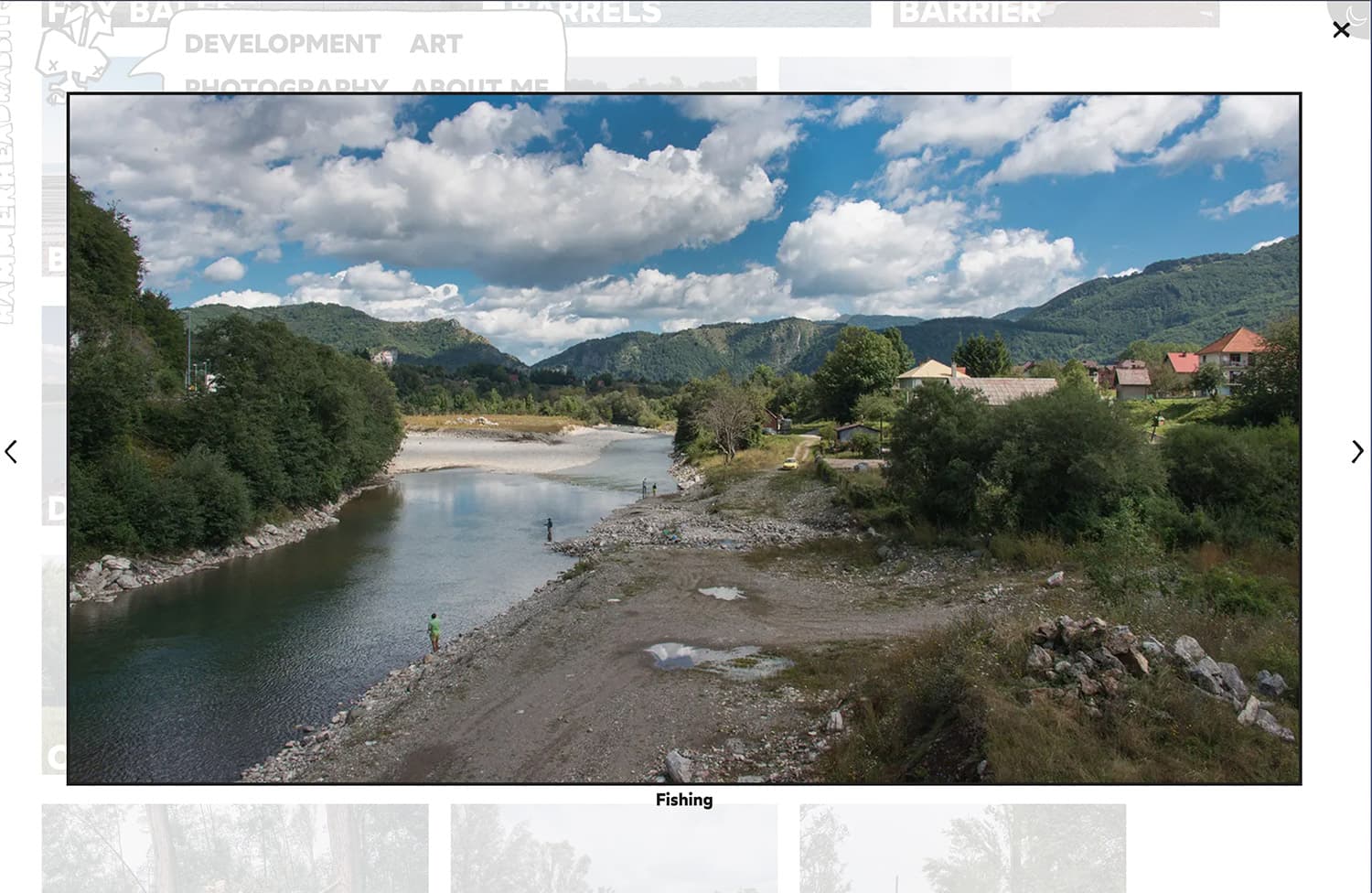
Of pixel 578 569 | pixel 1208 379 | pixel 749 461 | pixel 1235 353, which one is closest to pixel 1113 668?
pixel 578 569

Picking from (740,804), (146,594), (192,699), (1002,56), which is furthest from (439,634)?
(1002,56)

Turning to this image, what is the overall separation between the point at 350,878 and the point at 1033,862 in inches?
121

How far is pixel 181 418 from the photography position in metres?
17.2

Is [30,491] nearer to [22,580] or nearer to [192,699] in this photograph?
[22,580]

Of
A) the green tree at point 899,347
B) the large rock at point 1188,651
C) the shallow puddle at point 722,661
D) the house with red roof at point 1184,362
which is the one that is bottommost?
the shallow puddle at point 722,661

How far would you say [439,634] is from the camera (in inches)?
410

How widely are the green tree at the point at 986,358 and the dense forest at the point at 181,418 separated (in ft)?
91.6

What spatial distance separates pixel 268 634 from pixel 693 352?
117456 millimetres

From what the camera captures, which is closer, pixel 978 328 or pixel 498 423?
pixel 978 328

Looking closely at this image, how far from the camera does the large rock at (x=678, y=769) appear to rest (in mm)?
5234

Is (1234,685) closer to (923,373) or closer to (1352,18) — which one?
(1352,18)

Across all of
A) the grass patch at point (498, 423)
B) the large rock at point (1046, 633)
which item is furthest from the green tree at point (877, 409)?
the grass patch at point (498, 423)

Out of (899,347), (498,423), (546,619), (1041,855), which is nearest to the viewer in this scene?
(1041,855)

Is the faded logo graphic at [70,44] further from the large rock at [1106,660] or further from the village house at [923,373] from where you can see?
the village house at [923,373]
